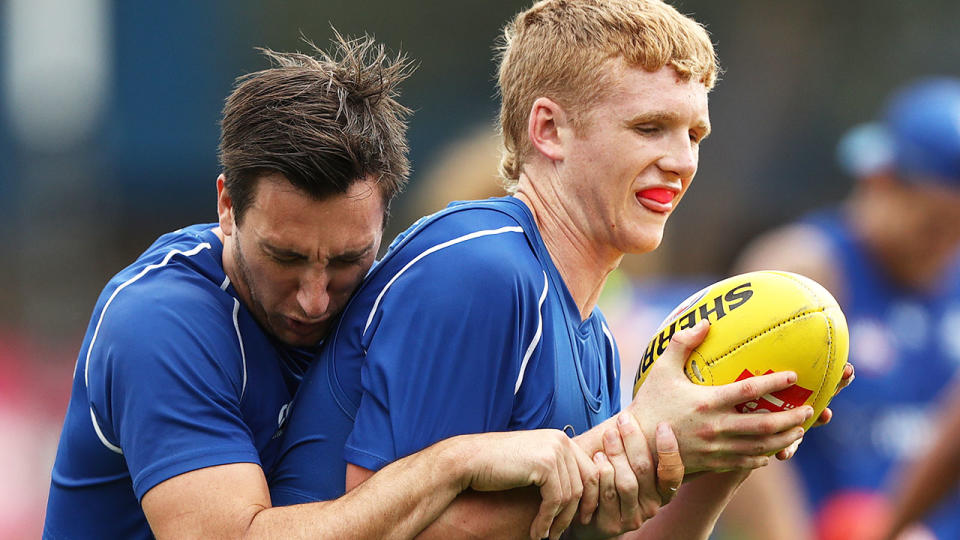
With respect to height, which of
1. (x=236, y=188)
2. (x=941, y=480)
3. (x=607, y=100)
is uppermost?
(x=607, y=100)

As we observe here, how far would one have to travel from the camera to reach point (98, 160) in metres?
11.8

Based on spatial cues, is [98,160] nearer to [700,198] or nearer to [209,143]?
[209,143]

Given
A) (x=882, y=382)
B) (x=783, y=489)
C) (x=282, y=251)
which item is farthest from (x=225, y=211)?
(x=882, y=382)

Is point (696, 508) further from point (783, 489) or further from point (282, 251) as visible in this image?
point (783, 489)

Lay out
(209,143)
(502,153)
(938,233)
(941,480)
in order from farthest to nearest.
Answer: (209,143)
(938,233)
(941,480)
(502,153)

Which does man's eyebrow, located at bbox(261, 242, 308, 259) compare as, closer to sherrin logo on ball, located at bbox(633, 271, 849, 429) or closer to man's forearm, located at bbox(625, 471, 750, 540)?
sherrin logo on ball, located at bbox(633, 271, 849, 429)

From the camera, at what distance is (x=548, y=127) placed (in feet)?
11.7

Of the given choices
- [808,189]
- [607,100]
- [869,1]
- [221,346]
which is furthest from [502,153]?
[869,1]

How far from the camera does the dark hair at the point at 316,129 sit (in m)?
3.37

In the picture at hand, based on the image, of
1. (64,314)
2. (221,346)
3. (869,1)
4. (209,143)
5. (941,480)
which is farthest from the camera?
(869,1)

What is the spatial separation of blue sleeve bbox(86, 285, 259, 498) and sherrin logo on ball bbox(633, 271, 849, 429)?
125 cm

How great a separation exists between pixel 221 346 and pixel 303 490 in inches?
18.2

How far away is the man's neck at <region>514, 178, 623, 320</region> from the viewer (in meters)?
3.54

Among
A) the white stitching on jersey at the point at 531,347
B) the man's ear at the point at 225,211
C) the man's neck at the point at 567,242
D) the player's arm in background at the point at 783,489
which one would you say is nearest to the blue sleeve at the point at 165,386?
the man's ear at the point at 225,211
